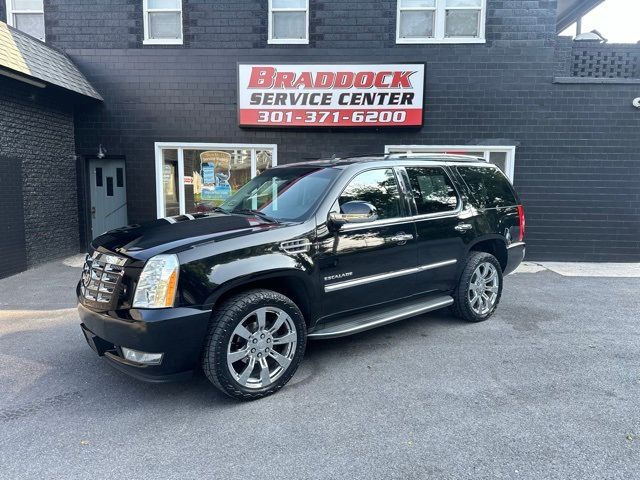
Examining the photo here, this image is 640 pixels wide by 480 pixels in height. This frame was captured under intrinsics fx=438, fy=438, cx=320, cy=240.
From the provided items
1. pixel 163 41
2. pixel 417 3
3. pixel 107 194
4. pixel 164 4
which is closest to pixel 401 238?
pixel 417 3

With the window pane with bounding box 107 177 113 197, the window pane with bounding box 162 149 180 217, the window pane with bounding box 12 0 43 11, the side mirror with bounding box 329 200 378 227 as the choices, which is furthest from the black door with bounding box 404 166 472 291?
the window pane with bounding box 12 0 43 11

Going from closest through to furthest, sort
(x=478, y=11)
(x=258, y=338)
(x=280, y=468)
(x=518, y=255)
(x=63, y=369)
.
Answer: (x=280, y=468) → (x=258, y=338) → (x=63, y=369) → (x=518, y=255) → (x=478, y=11)

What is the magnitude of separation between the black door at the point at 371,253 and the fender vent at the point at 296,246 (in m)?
0.16

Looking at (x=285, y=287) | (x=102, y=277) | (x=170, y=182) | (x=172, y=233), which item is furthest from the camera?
(x=170, y=182)

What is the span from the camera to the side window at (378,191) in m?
4.14

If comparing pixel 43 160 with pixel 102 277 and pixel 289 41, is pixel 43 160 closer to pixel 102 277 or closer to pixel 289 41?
pixel 289 41

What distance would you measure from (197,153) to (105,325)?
6.72 metres

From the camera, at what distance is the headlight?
10.1ft

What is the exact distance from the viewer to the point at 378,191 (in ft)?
14.2

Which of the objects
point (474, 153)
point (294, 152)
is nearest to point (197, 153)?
point (294, 152)

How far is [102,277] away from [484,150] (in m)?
7.91

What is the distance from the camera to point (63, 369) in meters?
3.99

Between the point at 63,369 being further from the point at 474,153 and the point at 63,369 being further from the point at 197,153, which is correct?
the point at 474,153

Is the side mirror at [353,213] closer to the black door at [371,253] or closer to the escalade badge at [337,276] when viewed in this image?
the black door at [371,253]
